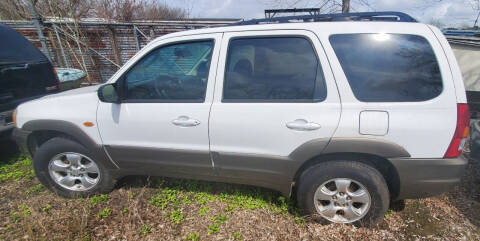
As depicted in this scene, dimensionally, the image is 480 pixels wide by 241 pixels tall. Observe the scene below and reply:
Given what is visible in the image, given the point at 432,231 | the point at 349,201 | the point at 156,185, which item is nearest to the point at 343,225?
the point at 349,201

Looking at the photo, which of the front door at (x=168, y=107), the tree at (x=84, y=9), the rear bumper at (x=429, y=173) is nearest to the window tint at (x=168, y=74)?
the front door at (x=168, y=107)

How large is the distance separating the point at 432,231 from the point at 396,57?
1.68 meters

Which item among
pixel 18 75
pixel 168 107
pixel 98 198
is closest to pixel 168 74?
pixel 168 107

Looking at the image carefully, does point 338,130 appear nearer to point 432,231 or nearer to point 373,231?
point 373,231

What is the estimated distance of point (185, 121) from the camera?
6.24ft

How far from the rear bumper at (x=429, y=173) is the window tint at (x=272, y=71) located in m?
0.87

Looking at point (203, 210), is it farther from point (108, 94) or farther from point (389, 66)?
point (389, 66)

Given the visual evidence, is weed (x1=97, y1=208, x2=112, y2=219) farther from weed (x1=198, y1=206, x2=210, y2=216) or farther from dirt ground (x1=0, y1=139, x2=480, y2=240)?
weed (x1=198, y1=206, x2=210, y2=216)

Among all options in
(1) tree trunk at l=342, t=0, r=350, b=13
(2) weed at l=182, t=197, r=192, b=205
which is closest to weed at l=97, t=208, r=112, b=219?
(2) weed at l=182, t=197, r=192, b=205

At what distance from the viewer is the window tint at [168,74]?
1967 millimetres

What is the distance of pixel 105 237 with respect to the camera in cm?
196

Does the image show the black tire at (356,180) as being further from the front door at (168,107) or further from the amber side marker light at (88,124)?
the amber side marker light at (88,124)

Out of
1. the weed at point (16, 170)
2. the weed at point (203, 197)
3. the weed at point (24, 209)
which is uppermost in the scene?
the weed at point (16, 170)

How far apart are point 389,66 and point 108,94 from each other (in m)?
2.39
